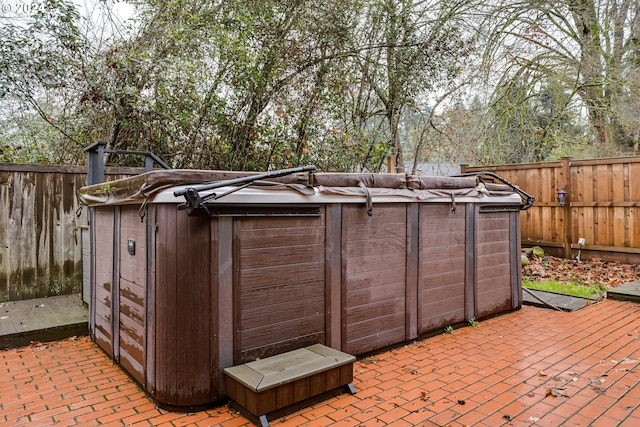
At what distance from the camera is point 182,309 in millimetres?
2340

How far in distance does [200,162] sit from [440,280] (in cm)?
377

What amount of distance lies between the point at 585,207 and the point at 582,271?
1305mm

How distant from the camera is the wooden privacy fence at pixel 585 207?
6.61 metres

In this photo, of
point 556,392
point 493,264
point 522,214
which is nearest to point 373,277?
point 556,392

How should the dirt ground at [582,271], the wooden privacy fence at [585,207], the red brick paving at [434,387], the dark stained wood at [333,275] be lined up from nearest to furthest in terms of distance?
the red brick paving at [434,387]
the dark stained wood at [333,275]
the dirt ground at [582,271]
the wooden privacy fence at [585,207]

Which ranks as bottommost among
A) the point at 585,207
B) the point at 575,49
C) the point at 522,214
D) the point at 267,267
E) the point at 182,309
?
the point at 182,309

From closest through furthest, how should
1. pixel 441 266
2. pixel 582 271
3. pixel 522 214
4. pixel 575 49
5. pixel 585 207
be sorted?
pixel 441 266 → pixel 582 271 → pixel 585 207 → pixel 522 214 → pixel 575 49

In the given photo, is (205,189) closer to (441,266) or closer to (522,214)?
(441,266)

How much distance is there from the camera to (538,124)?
34.1ft

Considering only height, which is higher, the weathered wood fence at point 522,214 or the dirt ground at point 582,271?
the weathered wood fence at point 522,214

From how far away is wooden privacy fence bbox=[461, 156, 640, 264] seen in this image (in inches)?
260

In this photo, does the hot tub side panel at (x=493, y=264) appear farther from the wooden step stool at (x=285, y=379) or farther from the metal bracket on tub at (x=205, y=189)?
the metal bracket on tub at (x=205, y=189)

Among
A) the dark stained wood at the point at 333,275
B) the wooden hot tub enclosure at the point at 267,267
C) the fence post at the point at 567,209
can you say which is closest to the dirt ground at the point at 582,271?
the fence post at the point at 567,209

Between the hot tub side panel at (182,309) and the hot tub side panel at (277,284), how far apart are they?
0.19 meters
